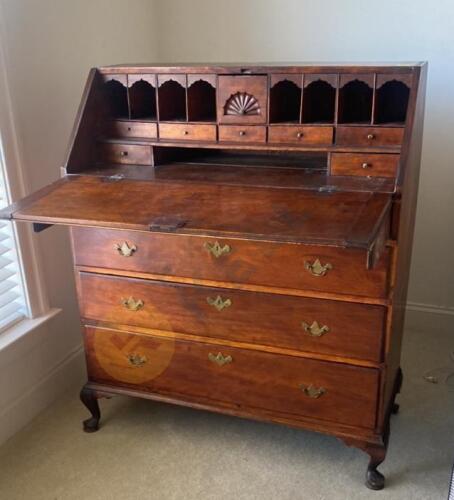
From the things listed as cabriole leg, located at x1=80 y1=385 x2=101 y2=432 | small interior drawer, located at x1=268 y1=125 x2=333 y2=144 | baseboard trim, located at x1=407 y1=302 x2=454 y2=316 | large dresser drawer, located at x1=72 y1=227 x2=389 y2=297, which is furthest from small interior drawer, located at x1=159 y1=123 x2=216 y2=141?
baseboard trim, located at x1=407 y1=302 x2=454 y2=316

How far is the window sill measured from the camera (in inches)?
82.3

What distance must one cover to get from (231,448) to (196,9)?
1898 millimetres

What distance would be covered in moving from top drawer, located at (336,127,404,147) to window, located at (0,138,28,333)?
114cm

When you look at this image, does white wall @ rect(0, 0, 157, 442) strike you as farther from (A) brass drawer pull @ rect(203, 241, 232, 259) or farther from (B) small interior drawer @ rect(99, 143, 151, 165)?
(A) brass drawer pull @ rect(203, 241, 232, 259)

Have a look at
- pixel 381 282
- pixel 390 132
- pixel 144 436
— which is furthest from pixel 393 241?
pixel 144 436

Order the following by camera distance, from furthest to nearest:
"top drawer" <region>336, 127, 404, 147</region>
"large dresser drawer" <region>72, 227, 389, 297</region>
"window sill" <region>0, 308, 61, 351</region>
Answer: "window sill" <region>0, 308, 61, 351</region> < "top drawer" <region>336, 127, 404, 147</region> < "large dresser drawer" <region>72, 227, 389, 297</region>

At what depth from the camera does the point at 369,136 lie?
1778 mm

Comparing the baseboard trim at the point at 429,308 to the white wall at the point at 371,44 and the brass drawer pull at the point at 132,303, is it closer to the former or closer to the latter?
A: the white wall at the point at 371,44

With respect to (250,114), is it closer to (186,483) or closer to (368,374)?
(368,374)

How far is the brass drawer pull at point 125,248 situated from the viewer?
1.83m

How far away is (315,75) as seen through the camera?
1778mm

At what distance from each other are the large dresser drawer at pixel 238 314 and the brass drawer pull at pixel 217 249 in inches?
5.0

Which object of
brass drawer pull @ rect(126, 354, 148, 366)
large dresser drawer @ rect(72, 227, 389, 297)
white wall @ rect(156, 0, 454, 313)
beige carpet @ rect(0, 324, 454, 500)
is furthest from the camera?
white wall @ rect(156, 0, 454, 313)

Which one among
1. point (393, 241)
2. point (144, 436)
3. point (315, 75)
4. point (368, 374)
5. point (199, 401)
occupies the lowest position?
point (144, 436)
